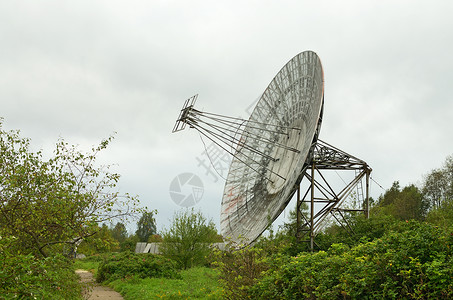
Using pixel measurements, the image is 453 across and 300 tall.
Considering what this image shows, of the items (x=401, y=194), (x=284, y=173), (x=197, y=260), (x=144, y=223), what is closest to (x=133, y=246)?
(x=197, y=260)

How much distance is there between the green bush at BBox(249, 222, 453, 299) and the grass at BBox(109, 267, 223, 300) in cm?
556

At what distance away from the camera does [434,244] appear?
7.45m

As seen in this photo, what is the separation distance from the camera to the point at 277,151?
64.1 feet

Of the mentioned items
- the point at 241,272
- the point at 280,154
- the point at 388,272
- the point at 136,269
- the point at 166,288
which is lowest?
the point at 166,288

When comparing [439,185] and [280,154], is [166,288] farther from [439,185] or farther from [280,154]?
[439,185]

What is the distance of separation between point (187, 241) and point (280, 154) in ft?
49.0

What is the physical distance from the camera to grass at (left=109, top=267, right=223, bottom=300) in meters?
15.4

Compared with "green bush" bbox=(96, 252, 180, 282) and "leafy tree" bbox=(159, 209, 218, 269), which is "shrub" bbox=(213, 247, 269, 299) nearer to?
"green bush" bbox=(96, 252, 180, 282)

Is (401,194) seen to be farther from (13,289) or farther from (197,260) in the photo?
(13,289)

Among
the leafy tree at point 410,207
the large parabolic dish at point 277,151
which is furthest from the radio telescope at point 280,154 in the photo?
the leafy tree at point 410,207

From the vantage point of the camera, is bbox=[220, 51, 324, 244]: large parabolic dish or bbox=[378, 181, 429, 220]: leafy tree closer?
bbox=[220, 51, 324, 244]: large parabolic dish

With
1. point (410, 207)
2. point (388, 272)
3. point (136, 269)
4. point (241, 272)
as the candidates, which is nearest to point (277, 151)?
point (241, 272)

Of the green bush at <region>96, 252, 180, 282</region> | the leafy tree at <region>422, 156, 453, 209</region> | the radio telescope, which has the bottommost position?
the green bush at <region>96, 252, 180, 282</region>

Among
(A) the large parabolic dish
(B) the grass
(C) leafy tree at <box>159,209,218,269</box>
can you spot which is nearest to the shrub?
(B) the grass
